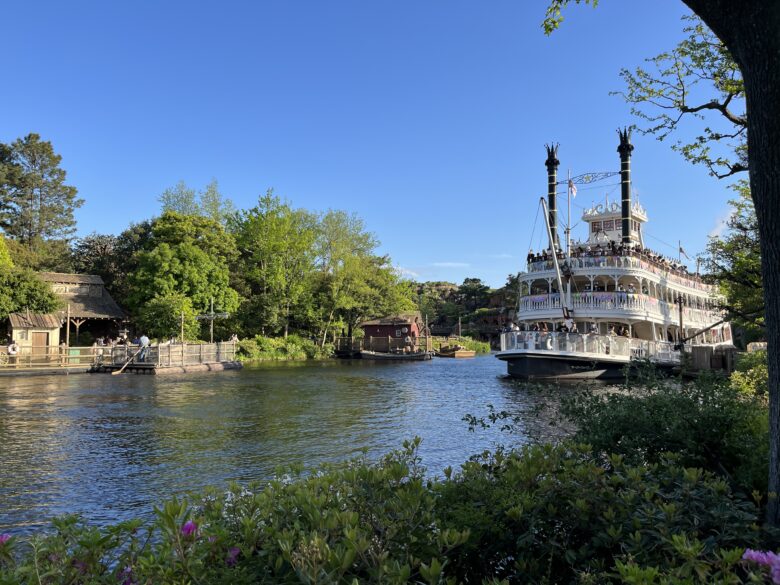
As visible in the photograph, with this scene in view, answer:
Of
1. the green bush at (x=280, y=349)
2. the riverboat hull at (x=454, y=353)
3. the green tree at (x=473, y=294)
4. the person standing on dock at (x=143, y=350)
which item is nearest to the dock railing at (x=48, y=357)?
the person standing on dock at (x=143, y=350)

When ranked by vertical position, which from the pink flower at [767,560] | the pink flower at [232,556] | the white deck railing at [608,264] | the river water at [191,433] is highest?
the white deck railing at [608,264]

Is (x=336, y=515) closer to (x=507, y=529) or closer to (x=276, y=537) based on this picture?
(x=276, y=537)

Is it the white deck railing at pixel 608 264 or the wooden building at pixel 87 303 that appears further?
the wooden building at pixel 87 303

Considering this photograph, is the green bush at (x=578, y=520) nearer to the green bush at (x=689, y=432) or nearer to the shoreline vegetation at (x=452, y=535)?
the shoreline vegetation at (x=452, y=535)

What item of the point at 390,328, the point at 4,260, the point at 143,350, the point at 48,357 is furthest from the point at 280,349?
the point at 4,260

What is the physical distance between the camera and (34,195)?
65.3 m

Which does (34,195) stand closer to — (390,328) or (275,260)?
(275,260)

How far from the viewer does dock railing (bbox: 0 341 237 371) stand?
3381cm

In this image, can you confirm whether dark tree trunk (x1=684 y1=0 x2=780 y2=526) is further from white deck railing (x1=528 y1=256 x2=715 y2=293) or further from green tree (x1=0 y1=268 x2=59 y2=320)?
green tree (x1=0 y1=268 x2=59 y2=320)

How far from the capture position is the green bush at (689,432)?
5723 millimetres

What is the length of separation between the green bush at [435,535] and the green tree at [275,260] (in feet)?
179

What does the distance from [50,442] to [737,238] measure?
932 inches

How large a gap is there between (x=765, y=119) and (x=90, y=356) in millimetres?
38866

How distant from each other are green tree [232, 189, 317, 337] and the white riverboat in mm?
29882
